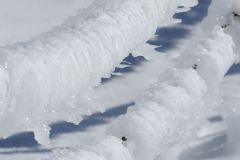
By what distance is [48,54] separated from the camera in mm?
1721

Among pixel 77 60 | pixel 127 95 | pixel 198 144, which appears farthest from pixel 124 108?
pixel 77 60

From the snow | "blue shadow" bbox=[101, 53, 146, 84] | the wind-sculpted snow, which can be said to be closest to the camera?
the wind-sculpted snow

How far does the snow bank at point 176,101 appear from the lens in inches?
72.3

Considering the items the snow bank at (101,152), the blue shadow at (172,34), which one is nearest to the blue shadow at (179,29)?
the blue shadow at (172,34)

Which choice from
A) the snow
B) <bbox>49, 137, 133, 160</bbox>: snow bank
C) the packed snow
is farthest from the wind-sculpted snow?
the snow

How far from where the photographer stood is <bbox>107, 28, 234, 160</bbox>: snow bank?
6.02 ft

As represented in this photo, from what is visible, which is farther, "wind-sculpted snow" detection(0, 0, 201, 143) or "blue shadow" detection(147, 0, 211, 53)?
"blue shadow" detection(147, 0, 211, 53)

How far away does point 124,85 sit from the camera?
2.72 meters

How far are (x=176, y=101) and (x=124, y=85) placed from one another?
73 cm

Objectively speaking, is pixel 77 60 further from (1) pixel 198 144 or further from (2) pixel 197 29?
(2) pixel 197 29

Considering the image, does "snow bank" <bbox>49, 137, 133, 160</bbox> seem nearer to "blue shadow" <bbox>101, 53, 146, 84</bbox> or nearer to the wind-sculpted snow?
the wind-sculpted snow

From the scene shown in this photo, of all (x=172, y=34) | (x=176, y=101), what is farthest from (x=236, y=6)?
(x=176, y=101)

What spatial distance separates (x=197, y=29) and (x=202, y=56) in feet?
2.33

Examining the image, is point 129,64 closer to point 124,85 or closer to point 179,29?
point 124,85
